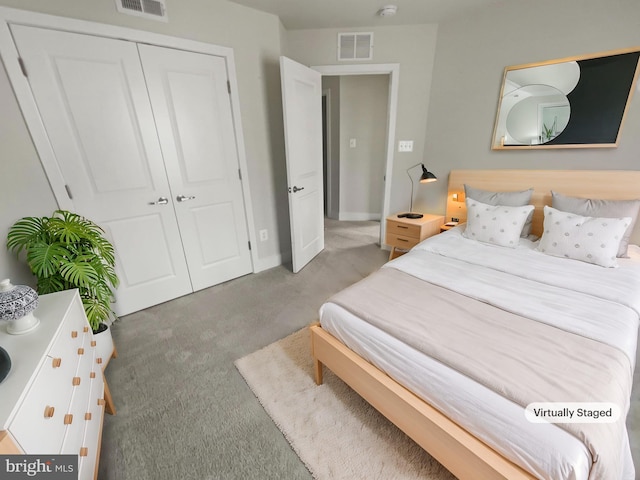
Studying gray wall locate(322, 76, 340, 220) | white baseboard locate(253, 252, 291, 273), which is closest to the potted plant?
white baseboard locate(253, 252, 291, 273)

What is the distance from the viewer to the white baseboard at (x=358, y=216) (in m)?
4.73

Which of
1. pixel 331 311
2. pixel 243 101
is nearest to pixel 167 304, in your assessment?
pixel 331 311

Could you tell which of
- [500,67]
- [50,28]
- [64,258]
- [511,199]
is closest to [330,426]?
[64,258]

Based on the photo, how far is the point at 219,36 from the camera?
221 centimetres

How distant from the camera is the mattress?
729 millimetres

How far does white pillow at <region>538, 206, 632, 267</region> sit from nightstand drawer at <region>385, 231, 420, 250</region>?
41.1 inches

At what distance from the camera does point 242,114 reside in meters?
2.46

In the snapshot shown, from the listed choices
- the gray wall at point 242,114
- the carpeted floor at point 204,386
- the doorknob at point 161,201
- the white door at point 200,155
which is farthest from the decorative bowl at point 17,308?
the white door at point 200,155

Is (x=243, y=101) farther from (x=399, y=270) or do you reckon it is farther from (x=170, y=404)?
(x=170, y=404)

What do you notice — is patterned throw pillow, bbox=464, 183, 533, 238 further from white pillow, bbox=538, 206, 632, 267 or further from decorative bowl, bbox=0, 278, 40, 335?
decorative bowl, bbox=0, 278, 40, 335

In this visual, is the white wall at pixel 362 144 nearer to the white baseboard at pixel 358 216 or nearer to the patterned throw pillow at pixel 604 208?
the white baseboard at pixel 358 216

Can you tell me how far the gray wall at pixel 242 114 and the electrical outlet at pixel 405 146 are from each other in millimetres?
1350

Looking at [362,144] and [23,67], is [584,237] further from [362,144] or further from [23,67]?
[23,67]

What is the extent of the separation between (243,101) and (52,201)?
165cm
